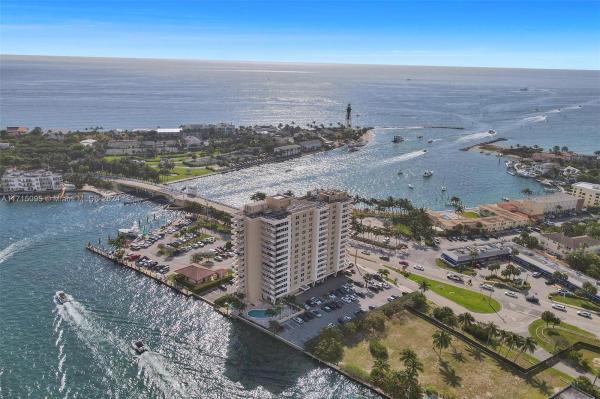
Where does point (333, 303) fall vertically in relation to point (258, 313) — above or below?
above

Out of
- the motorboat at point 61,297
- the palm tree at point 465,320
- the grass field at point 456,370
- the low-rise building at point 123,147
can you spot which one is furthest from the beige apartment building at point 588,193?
the low-rise building at point 123,147

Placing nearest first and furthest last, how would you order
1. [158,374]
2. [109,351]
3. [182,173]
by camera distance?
[158,374], [109,351], [182,173]

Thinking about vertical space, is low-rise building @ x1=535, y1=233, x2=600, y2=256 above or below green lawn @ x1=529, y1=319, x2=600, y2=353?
above

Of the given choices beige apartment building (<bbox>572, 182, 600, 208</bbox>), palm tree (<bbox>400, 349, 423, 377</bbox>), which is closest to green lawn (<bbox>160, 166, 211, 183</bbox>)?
palm tree (<bbox>400, 349, 423, 377</bbox>)

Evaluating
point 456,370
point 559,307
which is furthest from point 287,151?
point 456,370

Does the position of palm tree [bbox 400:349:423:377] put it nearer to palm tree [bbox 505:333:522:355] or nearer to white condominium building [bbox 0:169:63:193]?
palm tree [bbox 505:333:522:355]

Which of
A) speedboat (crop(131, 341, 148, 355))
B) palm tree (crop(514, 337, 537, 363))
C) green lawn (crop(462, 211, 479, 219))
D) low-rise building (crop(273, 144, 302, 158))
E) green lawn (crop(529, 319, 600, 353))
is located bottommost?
speedboat (crop(131, 341, 148, 355))

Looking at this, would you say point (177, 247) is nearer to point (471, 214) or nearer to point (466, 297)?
point (466, 297)
